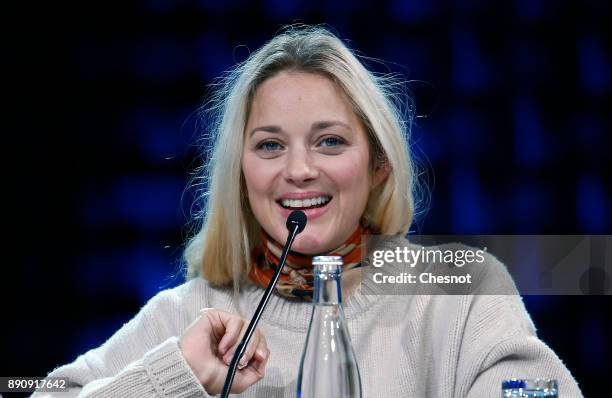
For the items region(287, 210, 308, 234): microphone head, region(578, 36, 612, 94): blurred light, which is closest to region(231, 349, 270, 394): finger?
region(287, 210, 308, 234): microphone head

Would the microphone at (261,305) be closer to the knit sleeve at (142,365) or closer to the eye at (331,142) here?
the knit sleeve at (142,365)

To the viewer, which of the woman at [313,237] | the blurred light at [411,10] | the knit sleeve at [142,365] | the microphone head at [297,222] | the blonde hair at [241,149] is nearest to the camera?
the microphone head at [297,222]

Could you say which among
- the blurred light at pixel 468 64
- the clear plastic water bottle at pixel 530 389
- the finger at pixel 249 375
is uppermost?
the blurred light at pixel 468 64

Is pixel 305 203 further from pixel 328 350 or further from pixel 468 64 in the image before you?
pixel 468 64

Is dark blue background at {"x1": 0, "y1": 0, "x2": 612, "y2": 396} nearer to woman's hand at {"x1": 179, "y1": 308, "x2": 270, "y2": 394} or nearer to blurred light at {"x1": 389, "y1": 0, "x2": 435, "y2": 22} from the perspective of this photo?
blurred light at {"x1": 389, "y1": 0, "x2": 435, "y2": 22}

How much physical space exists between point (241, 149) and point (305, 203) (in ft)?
0.66

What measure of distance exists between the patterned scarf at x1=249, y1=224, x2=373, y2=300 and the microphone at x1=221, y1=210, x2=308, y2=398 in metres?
0.44

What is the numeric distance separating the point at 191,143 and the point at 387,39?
2.28 ft

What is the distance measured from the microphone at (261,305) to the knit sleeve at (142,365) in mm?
185

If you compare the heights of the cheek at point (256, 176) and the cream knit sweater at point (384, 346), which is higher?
the cheek at point (256, 176)

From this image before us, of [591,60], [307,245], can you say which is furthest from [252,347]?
[591,60]

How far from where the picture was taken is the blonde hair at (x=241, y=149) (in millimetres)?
1806

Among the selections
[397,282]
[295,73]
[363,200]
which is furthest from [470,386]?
[295,73]

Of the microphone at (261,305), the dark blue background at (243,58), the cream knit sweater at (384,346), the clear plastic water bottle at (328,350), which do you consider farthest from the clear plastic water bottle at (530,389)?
the dark blue background at (243,58)
